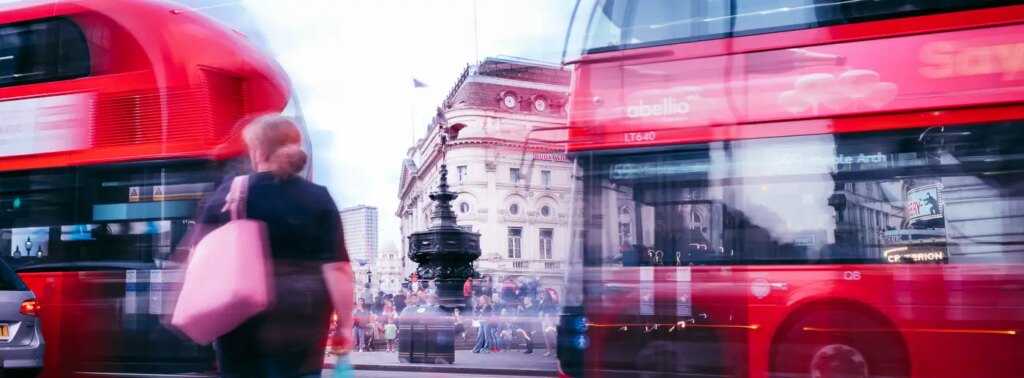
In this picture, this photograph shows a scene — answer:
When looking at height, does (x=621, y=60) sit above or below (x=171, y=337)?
above

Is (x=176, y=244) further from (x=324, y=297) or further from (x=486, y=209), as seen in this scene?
(x=324, y=297)

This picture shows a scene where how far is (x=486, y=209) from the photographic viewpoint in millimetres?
9555

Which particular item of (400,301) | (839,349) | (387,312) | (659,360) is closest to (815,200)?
(839,349)

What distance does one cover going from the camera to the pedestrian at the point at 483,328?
13.0 meters

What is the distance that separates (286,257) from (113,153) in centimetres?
503

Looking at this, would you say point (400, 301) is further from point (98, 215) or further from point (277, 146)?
point (277, 146)

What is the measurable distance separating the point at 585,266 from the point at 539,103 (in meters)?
1.45

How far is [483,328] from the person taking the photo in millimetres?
13297

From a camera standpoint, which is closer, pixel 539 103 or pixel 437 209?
pixel 539 103

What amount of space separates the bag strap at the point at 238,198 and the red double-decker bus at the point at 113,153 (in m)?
4.12

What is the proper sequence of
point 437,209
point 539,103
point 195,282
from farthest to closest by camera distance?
point 437,209 < point 539,103 < point 195,282

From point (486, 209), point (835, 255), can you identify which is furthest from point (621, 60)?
point (486, 209)

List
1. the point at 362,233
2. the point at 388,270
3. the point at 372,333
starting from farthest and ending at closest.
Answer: the point at 372,333 < the point at 388,270 < the point at 362,233

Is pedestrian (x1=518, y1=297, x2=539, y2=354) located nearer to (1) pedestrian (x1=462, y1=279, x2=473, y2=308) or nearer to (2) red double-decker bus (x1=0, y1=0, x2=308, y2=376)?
(1) pedestrian (x1=462, y1=279, x2=473, y2=308)
